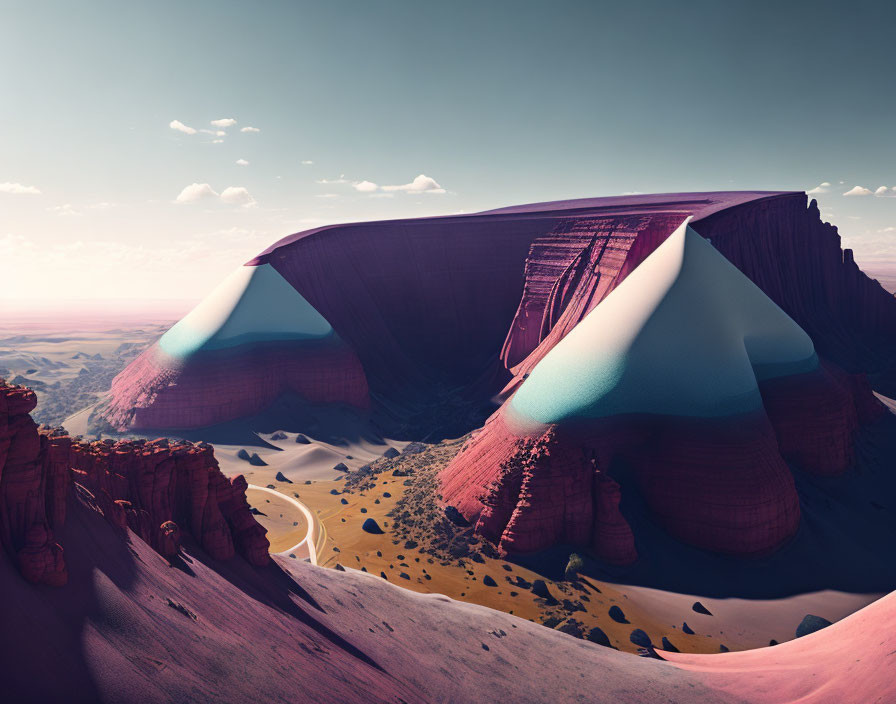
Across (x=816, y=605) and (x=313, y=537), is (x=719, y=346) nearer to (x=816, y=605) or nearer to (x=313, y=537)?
(x=816, y=605)

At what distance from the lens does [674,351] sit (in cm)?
3916

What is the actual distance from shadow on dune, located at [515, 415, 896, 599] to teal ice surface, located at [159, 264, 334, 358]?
48370 mm

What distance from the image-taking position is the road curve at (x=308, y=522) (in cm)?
3532

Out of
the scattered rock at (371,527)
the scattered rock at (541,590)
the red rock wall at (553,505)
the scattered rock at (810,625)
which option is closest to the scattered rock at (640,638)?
the scattered rock at (541,590)

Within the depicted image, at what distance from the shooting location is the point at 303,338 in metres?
73.1

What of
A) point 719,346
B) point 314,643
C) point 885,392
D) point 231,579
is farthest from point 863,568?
point 885,392

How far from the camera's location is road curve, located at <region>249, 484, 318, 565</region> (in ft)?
116

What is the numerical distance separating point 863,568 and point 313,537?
34.9 m

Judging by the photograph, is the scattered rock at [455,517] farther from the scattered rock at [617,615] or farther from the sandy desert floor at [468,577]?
the scattered rock at [617,615]

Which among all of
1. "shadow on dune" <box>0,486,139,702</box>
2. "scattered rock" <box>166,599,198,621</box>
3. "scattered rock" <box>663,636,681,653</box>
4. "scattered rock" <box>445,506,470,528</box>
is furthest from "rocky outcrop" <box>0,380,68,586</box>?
"scattered rock" <box>445,506,470,528</box>

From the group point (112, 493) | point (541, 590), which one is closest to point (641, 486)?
point (541, 590)

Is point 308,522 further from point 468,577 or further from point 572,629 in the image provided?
point 572,629

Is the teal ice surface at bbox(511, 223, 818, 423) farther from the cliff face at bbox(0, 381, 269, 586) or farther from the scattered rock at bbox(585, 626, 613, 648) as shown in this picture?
the cliff face at bbox(0, 381, 269, 586)

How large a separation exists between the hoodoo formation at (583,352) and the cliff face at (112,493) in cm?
2012
